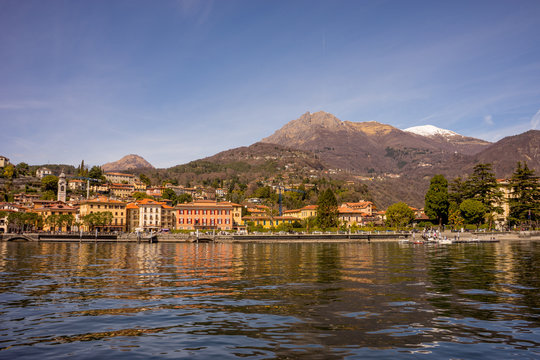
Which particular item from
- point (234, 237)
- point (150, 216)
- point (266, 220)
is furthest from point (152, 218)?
point (234, 237)

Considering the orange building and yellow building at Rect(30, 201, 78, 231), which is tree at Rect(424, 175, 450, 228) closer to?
the orange building

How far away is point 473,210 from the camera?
4688 inches

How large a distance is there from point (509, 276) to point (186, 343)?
1165 inches

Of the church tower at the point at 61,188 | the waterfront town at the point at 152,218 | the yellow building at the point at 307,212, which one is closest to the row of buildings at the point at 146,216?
the waterfront town at the point at 152,218

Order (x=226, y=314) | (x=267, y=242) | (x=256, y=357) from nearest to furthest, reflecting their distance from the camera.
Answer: (x=256, y=357) → (x=226, y=314) → (x=267, y=242)

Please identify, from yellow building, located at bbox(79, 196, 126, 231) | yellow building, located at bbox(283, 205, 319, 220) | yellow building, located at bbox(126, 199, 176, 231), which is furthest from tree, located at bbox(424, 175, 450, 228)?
yellow building, located at bbox(79, 196, 126, 231)

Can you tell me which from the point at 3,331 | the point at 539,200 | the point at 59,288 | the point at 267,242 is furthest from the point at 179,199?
the point at 3,331

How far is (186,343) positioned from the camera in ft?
47.2

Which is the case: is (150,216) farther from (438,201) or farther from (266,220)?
(438,201)

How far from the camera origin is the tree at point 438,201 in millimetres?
127562

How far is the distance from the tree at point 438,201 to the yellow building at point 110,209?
10835 centimetres

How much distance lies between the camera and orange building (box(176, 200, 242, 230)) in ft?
431

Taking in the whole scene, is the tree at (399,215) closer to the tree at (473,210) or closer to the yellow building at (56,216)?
the tree at (473,210)

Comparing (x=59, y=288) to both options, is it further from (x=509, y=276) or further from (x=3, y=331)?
(x=509, y=276)
